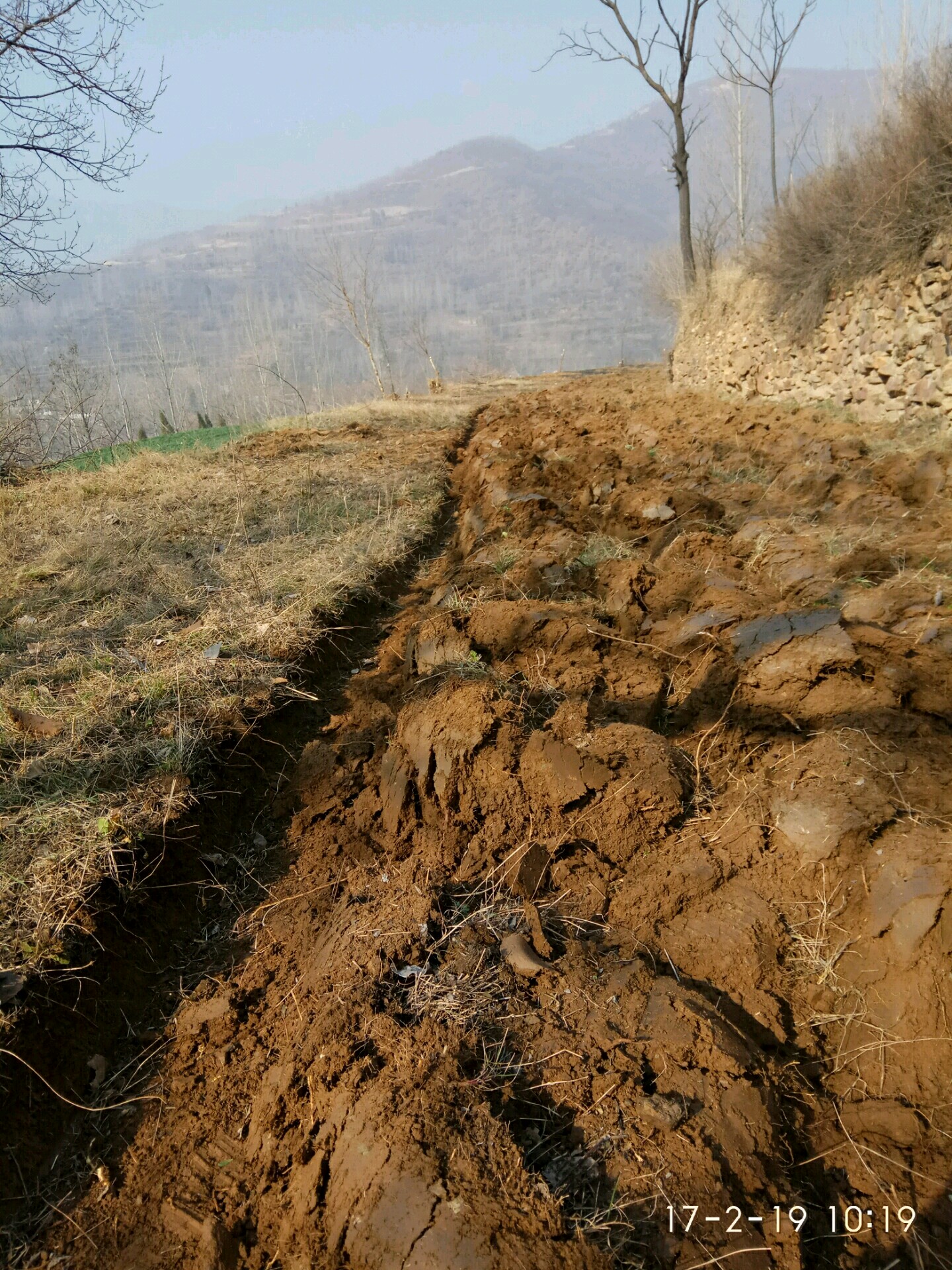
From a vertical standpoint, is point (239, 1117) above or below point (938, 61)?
below

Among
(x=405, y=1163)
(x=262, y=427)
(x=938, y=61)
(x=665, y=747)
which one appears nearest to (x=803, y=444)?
(x=938, y=61)

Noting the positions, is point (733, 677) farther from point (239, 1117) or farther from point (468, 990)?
point (239, 1117)

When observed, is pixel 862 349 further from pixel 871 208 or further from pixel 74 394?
pixel 74 394

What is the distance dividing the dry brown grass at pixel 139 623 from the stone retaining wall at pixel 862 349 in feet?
18.9

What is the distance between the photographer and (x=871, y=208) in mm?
8719

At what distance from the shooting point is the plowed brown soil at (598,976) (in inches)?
66.8

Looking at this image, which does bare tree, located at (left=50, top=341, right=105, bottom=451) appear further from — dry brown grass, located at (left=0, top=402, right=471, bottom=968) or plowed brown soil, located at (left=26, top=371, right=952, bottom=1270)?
plowed brown soil, located at (left=26, top=371, right=952, bottom=1270)

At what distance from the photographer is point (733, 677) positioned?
3.31m

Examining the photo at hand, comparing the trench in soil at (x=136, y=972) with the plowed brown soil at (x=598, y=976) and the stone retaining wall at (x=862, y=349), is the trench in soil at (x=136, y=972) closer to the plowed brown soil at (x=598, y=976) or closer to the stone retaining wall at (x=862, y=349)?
the plowed brown soil at (x=598, y=976)

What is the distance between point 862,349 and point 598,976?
961 cm

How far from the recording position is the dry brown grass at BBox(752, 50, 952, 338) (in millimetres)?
7867

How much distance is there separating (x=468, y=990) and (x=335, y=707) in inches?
97.6
